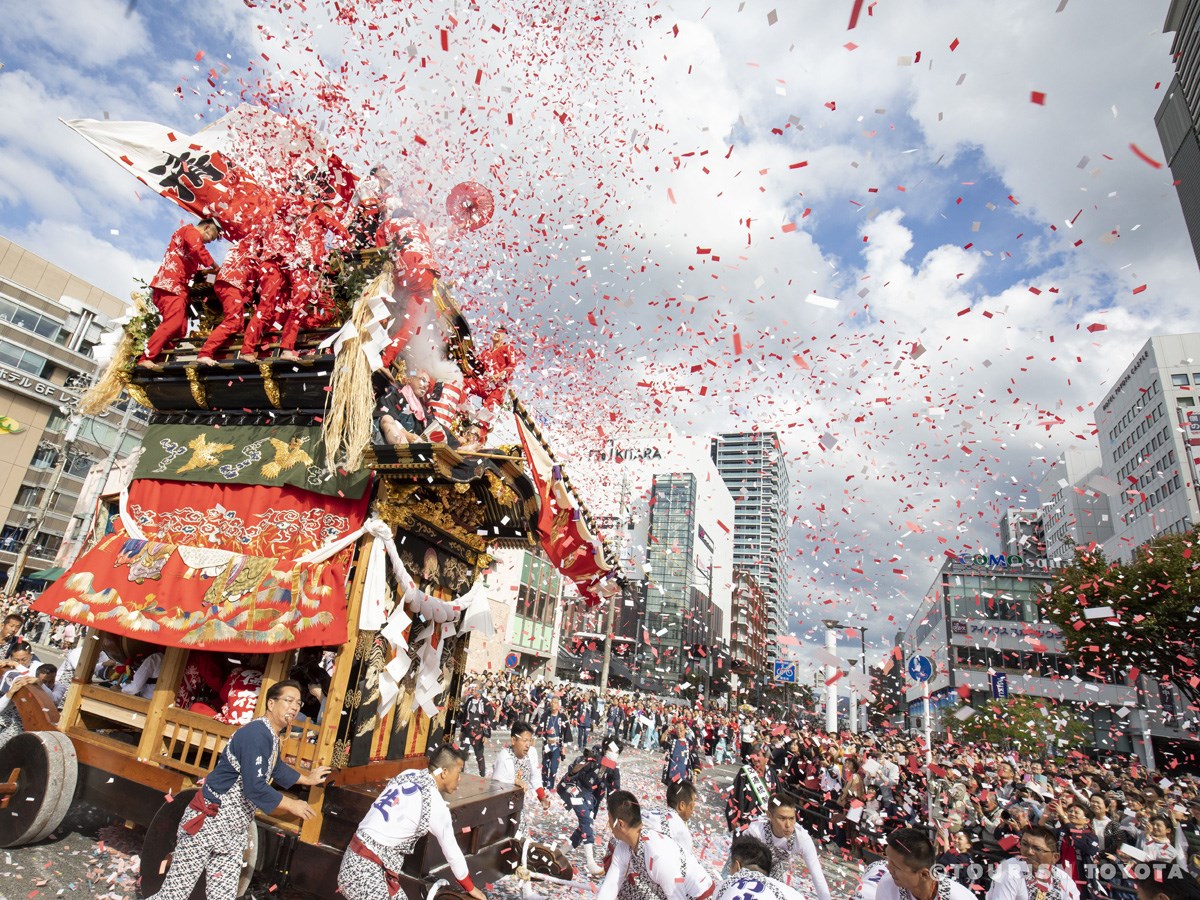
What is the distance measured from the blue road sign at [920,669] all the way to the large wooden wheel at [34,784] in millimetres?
11227

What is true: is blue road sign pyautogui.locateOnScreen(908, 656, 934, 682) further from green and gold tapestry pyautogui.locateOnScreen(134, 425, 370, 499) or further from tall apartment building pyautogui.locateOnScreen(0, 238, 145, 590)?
tall apartment building pyautogui.locateOnScreen(0, 238, 145, 590)

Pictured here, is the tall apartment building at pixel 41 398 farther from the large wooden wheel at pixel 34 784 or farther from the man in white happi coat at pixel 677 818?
the man in white happi coat at pixel 677 818

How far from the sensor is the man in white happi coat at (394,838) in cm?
408

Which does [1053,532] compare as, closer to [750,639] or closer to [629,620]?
[750,639]

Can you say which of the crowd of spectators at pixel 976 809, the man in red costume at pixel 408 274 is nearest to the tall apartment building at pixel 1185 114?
the crowd of spectators at pixel 976 809

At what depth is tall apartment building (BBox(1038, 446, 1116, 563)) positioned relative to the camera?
6719 centimetres

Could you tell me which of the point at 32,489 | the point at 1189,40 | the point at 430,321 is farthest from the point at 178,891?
the point at 1189,40

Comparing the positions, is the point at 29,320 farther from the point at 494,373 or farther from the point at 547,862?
the point at 547,862

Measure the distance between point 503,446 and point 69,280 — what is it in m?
60.2

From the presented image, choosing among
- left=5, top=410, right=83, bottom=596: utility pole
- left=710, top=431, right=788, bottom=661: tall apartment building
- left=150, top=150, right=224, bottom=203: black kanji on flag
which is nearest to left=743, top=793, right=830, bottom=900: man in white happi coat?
left=150, top=150, right=224, bottom=203: black kanji on flag

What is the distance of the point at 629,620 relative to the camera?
70.6 meters

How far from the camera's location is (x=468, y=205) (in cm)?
723

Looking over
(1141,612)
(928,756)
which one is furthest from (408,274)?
(1141,612)

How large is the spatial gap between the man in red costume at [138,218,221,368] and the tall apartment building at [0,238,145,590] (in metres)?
44.8
